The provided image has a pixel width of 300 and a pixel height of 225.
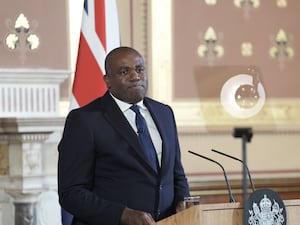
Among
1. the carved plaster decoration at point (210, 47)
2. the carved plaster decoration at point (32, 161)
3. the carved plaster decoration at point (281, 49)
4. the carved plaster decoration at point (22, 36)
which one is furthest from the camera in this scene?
the carved plaster decoration at point (281, 49)

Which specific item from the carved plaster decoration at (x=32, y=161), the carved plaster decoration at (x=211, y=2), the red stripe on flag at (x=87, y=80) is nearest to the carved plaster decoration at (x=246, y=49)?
the carved plaster decoration at (x=211, y=2)

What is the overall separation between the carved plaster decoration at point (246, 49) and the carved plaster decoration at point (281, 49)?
0.15 meters

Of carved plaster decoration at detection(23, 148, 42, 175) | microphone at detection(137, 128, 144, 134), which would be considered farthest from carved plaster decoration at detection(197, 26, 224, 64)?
microphone at detection(137, 128, 144, 134)

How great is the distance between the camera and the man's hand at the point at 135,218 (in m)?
1.96

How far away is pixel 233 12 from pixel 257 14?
171 mm

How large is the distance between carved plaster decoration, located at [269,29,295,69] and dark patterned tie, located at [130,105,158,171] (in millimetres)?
2530

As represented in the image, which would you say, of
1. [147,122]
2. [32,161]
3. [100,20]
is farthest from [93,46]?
[147,122]

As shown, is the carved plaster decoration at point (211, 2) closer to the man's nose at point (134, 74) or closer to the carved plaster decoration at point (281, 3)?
the carved plaster decoration at point (281, 3)

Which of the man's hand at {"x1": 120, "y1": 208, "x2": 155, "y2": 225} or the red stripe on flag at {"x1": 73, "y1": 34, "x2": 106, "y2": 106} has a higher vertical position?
the red stripe on flag at {"x1": 73, "y1": 34, "x2": 106, "y2": 106}

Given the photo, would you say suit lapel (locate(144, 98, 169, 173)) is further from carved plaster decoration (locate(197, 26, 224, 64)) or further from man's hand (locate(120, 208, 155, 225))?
carved plaster decoration (locate(197, 26, 224, 64))

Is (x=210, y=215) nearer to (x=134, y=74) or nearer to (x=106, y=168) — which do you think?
(x=106, y=168)

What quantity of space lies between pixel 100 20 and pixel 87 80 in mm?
337

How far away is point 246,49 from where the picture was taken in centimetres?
453

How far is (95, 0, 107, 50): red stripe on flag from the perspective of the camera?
143 inches
